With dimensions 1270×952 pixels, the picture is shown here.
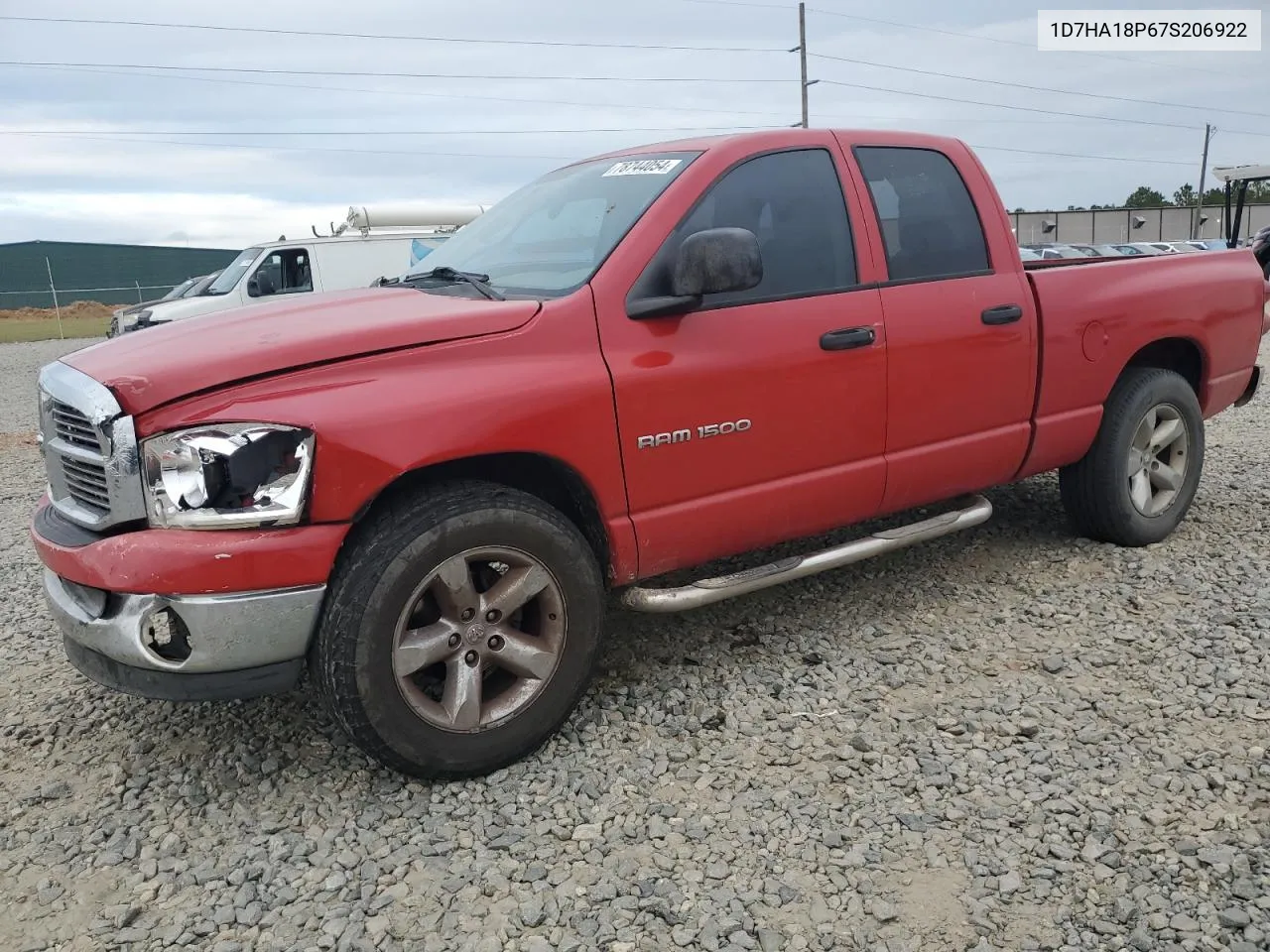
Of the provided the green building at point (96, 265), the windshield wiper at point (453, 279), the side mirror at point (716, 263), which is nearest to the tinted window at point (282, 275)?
the windshield wiper at point (453, 279)

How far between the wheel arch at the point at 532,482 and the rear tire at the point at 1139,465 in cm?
259

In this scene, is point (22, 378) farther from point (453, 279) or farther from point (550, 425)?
point (550, 425)

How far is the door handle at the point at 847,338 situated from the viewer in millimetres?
3506

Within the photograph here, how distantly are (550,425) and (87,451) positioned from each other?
129 cm

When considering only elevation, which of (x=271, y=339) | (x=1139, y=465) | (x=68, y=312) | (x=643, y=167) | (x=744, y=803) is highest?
(x=643, y=167)

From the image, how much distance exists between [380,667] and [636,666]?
4.04 feet

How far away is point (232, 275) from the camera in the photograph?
15.3 m

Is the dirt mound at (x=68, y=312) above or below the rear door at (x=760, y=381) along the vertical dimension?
below

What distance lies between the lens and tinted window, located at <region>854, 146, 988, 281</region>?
3.83 m

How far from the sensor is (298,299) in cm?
356

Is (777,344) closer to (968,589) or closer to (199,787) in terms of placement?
(968,589)

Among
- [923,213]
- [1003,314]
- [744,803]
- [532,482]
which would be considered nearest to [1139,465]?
[1003,314]

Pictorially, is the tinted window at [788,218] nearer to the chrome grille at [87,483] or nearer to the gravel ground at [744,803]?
the gravel ground at [744,803]

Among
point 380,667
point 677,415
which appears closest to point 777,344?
point 677,415
